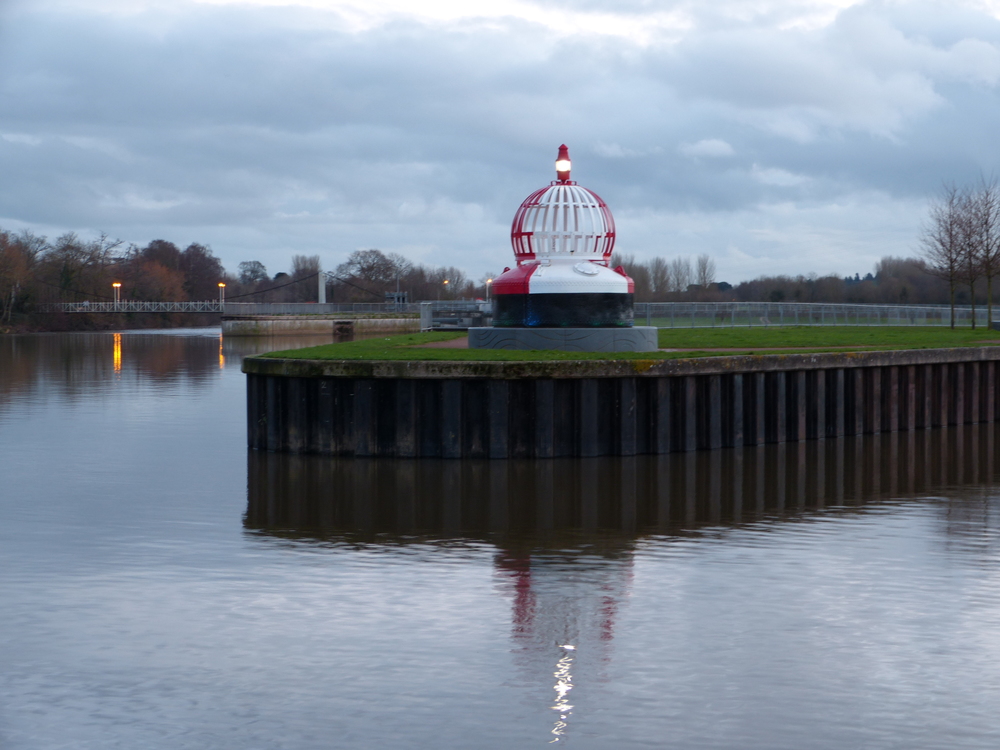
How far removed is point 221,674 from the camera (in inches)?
358

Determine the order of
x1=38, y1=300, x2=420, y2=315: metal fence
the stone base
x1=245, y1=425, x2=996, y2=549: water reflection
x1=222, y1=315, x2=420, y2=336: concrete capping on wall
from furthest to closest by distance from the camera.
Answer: x1=38, y1=300, x2=420, y2=315: metal fence < x1=222, y1=315, x2=420, y2=336: concrete capping on wall < the stone base < x1=245, y1=425, x2=996, y2=549: water reflection

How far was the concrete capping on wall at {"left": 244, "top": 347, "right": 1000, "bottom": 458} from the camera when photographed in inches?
775

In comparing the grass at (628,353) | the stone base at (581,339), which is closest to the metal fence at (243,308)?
the grass at (628,353)

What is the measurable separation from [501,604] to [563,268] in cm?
1496

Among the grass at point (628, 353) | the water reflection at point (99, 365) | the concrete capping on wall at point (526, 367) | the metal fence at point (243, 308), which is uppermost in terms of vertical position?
the metal fence at point (243, 308)

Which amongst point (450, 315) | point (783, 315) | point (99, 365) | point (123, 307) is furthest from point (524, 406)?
point (123, 307)

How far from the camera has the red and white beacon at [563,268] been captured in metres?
24.8

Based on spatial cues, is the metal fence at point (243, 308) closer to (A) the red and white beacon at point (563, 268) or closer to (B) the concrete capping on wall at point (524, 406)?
(A) the red and white beacon at point (563, 268)

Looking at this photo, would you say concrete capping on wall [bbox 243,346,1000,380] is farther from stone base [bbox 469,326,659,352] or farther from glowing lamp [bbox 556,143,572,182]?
glowing lamp [bbox 556,143,572,182]

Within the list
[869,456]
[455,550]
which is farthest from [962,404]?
[455,550]

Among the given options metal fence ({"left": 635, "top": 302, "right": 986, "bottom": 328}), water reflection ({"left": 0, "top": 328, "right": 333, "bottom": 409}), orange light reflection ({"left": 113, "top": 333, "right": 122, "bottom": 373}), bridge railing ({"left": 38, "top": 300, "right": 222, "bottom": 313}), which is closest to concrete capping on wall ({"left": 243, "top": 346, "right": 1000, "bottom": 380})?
water reflection ({"left": 0, "top": 328, "right": 333, "bottom": 409})

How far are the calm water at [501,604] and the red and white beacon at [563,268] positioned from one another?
5703 mm

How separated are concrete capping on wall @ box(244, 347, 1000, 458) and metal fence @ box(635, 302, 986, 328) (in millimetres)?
30179

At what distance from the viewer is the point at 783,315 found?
189 feet
